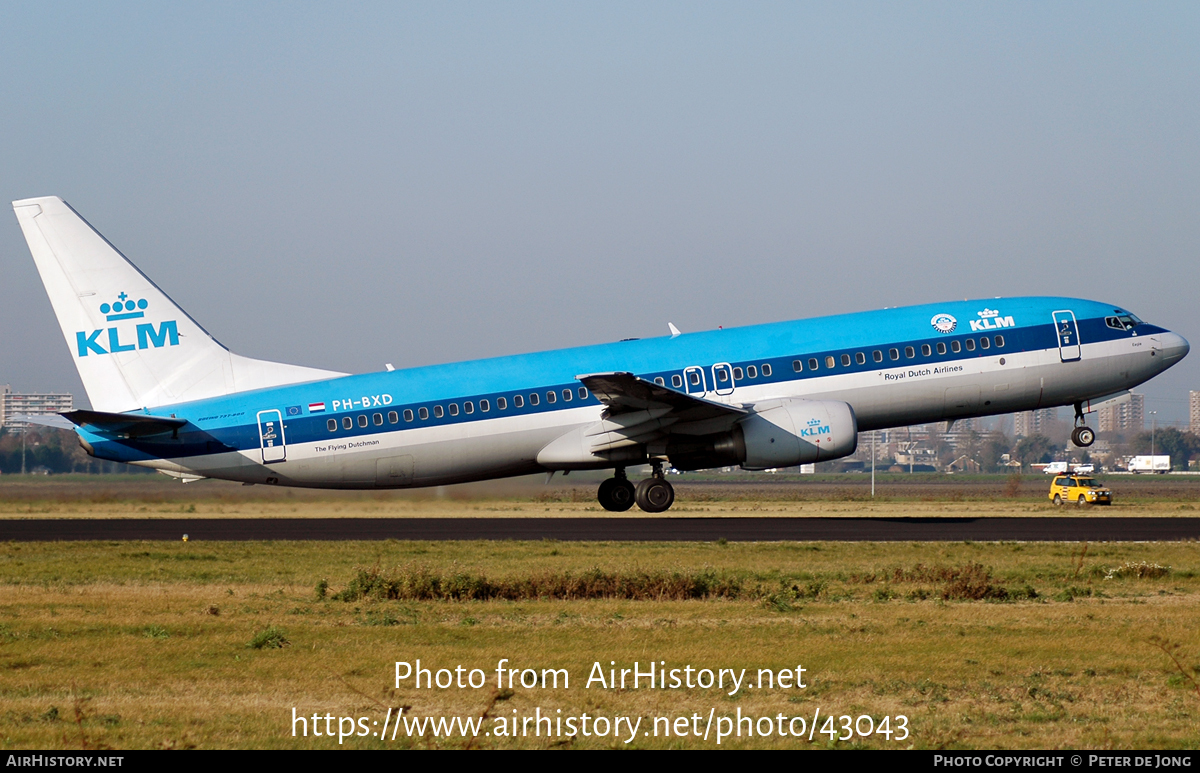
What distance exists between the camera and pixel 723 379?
1372 inches

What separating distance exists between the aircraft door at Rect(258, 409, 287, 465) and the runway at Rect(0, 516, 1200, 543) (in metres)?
2.07

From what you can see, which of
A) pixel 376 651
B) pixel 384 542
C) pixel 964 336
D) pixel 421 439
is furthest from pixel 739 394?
pixel 376 651

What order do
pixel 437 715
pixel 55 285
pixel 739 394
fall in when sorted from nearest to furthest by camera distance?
1. pixel 437 715
2. pixel 55 285
3. pixel 739 394

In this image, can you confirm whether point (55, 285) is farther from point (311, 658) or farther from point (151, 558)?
point (311, 658)

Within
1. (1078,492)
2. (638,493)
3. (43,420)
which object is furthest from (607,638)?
(1078,492)

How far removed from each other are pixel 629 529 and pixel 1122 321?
16638 millimetres

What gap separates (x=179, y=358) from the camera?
1315 inches

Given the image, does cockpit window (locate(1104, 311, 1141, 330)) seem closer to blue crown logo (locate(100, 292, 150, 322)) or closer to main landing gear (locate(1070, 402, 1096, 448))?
main landing gear (locate(1070, 402, 1096, 448))

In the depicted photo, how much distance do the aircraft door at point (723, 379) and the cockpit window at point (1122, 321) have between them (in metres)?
11.7

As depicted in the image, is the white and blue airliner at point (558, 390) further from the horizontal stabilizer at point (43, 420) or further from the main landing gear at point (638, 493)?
the horizontal stabilizer at point (43, 420)

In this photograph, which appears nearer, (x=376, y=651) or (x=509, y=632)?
(x=376, y=651)

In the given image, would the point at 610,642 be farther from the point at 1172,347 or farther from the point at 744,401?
the point at 1172,347

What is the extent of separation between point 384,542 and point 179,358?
8783 mm
